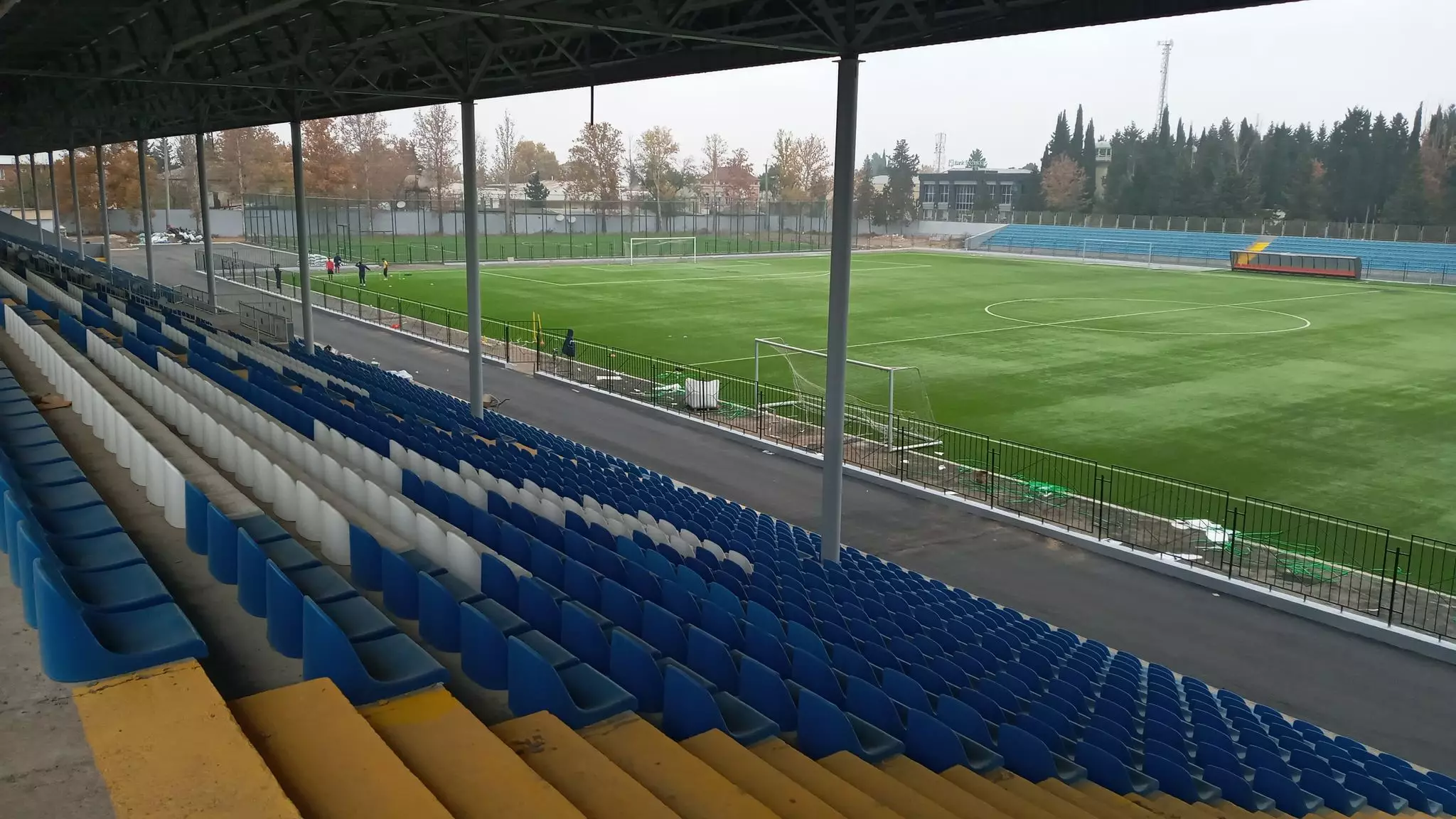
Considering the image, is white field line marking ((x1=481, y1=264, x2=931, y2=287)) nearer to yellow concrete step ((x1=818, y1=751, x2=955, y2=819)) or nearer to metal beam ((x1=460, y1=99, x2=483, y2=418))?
metal beam ((x1=460, y1=99, x2=483, y2=418))

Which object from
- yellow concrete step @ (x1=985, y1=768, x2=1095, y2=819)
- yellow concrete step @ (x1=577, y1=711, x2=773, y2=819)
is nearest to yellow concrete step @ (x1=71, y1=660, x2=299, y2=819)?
yellow concrete step @ (x1=577, y1=711, x2=773, y2=819)

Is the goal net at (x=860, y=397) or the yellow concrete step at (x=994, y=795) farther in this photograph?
the goal net at (x=860, y=397)

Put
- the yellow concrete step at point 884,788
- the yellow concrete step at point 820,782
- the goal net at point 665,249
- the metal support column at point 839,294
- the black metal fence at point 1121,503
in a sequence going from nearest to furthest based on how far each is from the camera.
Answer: the yellow concrete step at point 820,782 → the yellow concrete step at point 884,788 → the metal support column at point 839,294 → the black metal fence at point 1121,503 → the goal net at point 665,249

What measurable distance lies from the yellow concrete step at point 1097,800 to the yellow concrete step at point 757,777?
232 cm

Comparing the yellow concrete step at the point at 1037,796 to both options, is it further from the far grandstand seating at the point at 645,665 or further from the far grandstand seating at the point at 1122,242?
the far grandstand seating at the point at 1122,242

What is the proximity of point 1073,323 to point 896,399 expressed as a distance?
18802mm

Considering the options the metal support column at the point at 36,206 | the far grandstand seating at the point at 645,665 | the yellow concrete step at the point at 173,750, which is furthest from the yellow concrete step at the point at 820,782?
the metal support column at the point at 36,206

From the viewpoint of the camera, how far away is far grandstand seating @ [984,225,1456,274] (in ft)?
231

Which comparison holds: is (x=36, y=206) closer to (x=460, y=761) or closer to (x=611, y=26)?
(x=611, y=26)

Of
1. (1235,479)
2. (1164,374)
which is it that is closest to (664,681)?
(1235,479)

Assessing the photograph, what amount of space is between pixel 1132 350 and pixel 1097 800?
31771 mm

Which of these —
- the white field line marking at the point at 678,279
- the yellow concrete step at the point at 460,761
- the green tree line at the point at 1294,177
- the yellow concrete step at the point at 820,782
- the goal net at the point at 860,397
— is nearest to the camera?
the yellow concrete step at the point at 460,761

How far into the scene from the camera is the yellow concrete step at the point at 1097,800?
6023 millimetres

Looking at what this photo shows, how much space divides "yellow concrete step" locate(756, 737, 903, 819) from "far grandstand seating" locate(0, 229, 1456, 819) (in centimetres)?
2
